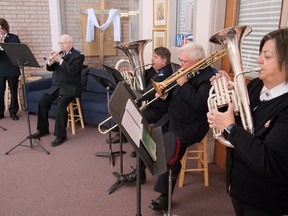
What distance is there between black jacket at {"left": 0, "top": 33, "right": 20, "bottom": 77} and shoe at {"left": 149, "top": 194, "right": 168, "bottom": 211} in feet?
12.0

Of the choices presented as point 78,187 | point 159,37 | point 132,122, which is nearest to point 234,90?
point 132,122

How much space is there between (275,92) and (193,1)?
2.38 metres

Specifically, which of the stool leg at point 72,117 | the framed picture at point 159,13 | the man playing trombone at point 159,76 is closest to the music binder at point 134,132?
the man playing trombone at point 159,76

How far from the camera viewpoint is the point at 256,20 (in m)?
2.51

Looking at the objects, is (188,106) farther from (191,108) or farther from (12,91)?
(12,91)

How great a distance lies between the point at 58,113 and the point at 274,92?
10.7 ft

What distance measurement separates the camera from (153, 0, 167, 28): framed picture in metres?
3.87

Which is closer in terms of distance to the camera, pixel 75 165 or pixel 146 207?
pixel 146 207

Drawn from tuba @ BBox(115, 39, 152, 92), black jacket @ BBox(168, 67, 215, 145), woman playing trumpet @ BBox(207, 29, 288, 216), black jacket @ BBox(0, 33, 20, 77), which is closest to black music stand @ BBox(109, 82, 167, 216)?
woman playing trumpet @ BBox(207, 29, 288, 216)

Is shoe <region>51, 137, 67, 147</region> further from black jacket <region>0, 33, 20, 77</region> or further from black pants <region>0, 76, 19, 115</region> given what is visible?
black jacket <region>0, 33, 20, 77</region>

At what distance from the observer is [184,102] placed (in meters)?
2.42

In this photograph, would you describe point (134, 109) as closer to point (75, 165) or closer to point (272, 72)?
point (272, 72)

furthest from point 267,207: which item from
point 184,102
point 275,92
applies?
point 184,102

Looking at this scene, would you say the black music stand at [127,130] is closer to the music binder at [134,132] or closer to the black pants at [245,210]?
the music binder at [134,132]
